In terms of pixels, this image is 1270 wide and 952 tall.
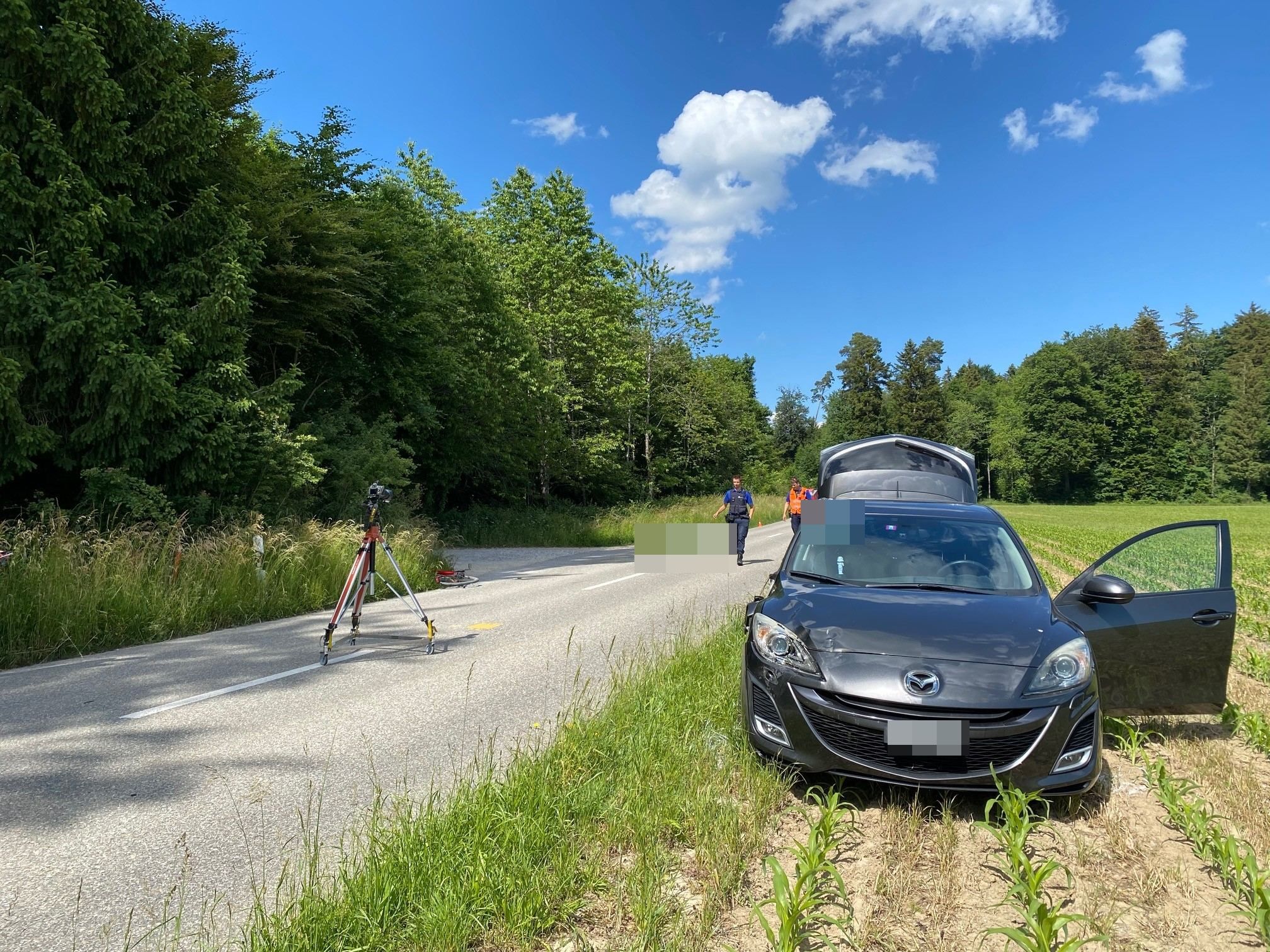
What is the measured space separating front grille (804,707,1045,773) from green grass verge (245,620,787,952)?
0.50 meters

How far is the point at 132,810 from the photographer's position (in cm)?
355

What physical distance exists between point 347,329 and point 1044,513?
58454 millimetres

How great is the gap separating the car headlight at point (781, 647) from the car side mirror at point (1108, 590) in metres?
1.89

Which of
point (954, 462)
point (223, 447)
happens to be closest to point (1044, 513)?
point (954, 462)

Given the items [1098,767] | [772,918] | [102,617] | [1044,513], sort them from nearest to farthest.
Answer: [772,918], [1098,767], [102,617], [1044,513]

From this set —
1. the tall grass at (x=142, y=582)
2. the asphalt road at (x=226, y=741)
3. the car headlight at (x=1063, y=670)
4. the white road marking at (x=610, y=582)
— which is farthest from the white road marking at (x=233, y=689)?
the car headlight at (x=1063, y=670)

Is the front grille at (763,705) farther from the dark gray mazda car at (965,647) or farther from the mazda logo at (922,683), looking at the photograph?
the mazda logo at (922,683)

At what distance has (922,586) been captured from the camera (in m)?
4.50

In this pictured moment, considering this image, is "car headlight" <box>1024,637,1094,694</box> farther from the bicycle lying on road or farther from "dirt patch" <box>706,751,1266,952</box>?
the bicycle lying on road

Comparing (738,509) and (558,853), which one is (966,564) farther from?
(738,509)

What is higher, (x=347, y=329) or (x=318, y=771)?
(x=347, y=329)

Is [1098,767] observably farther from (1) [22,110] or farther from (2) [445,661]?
(1) [22,110]

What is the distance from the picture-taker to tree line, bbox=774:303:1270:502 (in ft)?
254

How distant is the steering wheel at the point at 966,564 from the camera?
184 inches
